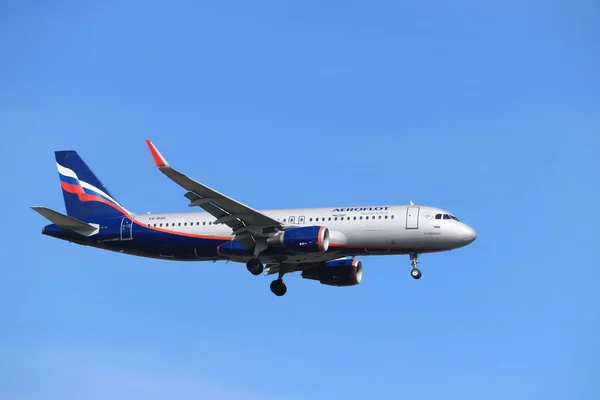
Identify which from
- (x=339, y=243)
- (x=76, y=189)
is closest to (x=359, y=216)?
(x=339, y=243)

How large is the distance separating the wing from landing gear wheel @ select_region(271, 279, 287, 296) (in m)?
5.72

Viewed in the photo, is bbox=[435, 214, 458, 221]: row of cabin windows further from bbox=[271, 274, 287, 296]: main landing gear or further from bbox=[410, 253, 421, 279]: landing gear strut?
bbox=[271, 274, 287, 296]: main landing gear

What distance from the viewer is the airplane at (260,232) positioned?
57.8 metres

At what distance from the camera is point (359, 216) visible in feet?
193

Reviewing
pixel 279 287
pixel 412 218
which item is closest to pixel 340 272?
pixel 279 287

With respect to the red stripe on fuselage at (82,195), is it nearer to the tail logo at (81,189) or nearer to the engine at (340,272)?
the tail logo at (81,189)

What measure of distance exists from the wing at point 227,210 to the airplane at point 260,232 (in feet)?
0.18

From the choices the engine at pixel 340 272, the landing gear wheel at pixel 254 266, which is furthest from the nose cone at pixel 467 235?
the landing gear wheel at pixel 254 266

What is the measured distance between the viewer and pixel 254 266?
199 ft

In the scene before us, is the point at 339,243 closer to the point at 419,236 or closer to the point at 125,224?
the point at 419,236

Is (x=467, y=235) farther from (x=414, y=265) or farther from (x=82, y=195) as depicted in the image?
(x=82, y=195)

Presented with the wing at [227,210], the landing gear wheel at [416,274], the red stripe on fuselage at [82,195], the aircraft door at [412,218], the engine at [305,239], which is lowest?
the landing gear wheel at [416,274]

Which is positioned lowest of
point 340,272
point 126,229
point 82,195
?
point 340,272

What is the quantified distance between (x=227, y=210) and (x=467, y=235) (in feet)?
43.9
